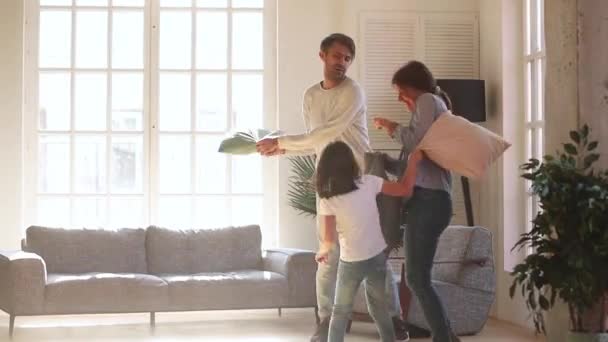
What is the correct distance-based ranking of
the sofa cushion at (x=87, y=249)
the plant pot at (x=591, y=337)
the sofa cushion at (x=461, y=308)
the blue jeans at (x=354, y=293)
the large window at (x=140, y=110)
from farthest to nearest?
1. the large window at (x=140, y=110)
2. the sofa cushion at (x=87, y=249)
3. the sofa cushion at (x=461, y=308)
4. the plant pot at (x=591, y=337)
5. the blue jeans at (x=354, y=293)

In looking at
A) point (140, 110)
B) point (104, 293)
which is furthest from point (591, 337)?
point (140, 110)

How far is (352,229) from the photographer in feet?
13.1

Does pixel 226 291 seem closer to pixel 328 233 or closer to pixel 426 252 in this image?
pixel 328 233

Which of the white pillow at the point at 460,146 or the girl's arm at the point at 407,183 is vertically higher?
the white pillow at the point at 460,146

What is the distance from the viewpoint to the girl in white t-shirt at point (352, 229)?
3949mm

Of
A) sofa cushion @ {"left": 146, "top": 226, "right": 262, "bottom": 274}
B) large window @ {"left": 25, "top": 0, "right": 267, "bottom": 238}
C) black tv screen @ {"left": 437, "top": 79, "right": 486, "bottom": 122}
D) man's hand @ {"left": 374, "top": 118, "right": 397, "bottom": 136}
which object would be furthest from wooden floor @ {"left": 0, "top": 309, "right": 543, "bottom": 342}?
man's hand @ {"left": 374, "top": 118, "right": 397, "bottom": 136}

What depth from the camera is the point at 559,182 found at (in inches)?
164

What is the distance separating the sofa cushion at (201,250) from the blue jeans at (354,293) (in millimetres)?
2933

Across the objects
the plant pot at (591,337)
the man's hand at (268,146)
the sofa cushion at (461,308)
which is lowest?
the sofa cushion at (461,308)

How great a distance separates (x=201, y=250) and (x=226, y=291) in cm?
64

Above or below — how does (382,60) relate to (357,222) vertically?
above

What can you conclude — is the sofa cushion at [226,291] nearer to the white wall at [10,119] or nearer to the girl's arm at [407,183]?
the white wall at [10,119]

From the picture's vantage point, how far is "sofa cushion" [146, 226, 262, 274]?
6.77 metres

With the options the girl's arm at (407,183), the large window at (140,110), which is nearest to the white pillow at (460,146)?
the girl's arm at (407,183)
